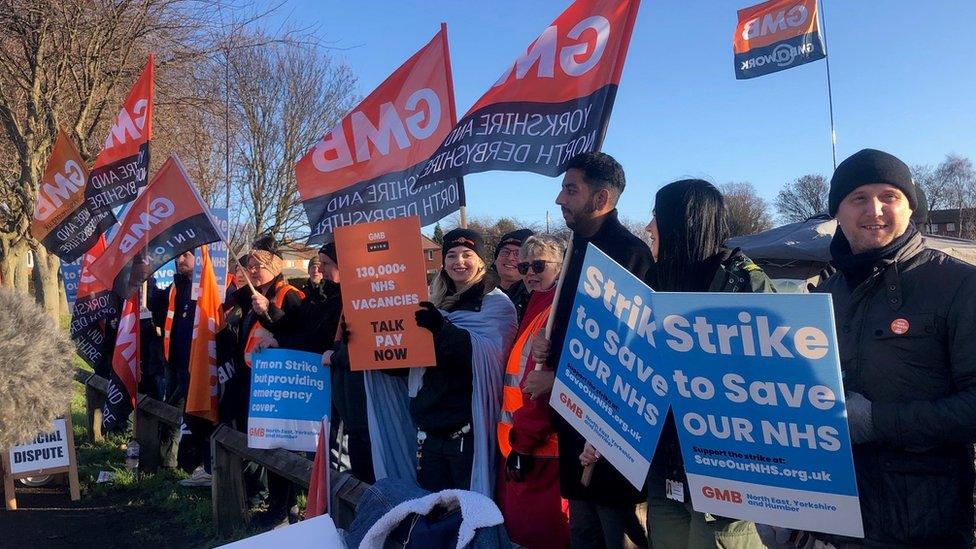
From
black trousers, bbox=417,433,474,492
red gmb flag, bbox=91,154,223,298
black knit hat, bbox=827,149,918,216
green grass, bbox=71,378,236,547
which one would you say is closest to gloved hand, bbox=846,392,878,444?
black knit hat, bbox=827,149,918,216

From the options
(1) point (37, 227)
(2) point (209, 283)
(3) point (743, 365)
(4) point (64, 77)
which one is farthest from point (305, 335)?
(4) point (64, 77)

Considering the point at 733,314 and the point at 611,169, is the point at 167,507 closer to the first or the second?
the point at 611,169

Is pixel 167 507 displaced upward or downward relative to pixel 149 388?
downward

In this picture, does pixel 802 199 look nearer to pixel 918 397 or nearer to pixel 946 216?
pixel 946 216

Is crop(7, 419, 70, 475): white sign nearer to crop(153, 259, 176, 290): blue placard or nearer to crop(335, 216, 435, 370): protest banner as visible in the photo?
crop(153, 259, 176, 290): blue placard

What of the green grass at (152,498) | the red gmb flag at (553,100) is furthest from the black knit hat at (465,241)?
the green grass at (152,498)

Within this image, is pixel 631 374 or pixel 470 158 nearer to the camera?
pixel 631 374

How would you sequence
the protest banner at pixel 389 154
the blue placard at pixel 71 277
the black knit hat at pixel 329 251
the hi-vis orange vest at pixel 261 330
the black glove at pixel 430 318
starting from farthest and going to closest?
the blue placard at pixel 71 277 < the hi-vis orange vest at pixel 261 330 < the black knit hat at pixel 329 251 < the protest banner at pixel 389 154 < the black glove at pixel 430 318

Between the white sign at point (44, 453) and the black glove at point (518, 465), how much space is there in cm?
470

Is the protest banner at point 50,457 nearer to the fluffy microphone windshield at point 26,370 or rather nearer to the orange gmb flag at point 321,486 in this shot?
the orange gmb flag at point 321,486

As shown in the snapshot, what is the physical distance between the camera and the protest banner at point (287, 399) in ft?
14.8

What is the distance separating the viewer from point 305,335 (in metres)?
5.04

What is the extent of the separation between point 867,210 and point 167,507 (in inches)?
230

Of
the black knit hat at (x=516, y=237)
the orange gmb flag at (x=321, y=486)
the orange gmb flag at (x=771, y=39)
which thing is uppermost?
the orange gmb flag at (x=771, y=39)
